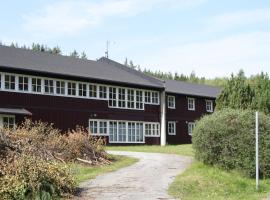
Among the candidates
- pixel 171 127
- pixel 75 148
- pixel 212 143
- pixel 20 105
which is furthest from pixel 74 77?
pixel 212 143

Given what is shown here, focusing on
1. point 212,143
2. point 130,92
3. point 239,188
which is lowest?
point 239,188

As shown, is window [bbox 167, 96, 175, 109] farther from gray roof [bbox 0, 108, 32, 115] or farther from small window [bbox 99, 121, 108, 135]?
gray roof [bbox 0, 108, 32, 115]

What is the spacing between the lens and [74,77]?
39844 mm

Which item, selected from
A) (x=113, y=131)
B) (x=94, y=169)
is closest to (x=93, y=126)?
(x=113, y=131)

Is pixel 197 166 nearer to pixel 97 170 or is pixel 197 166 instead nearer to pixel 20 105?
pixel 97 170

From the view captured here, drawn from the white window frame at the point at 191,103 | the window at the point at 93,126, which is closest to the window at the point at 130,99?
the window at the point at 93,126

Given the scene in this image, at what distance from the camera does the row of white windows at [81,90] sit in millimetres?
36656

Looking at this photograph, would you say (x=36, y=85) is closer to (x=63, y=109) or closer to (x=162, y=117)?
(x=63, y=109)

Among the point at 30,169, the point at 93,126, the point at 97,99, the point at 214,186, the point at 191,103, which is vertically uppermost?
the point at 191,103

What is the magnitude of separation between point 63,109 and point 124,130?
268 inches

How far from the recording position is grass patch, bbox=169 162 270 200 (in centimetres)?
1505

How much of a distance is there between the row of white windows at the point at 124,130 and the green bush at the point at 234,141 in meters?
22.2

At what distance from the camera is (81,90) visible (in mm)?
40656

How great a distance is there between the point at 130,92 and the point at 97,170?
999 inches
